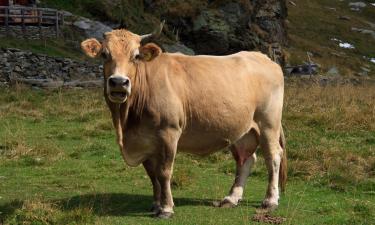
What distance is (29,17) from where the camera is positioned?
33.8 m

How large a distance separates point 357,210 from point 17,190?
18.9 feet

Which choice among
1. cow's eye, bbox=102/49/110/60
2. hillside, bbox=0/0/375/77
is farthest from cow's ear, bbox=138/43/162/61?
hillside, bbox=0/0/375/77

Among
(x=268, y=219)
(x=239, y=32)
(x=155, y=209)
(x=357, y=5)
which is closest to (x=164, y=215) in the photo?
(x=155, y=209)

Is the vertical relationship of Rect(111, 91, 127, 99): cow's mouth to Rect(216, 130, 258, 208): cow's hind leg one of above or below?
above

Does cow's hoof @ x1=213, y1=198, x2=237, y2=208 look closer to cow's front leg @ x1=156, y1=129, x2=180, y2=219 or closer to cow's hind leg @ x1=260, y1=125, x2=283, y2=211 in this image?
cow's hind leg @ x1=260, y1=125, x2=283, y2=211

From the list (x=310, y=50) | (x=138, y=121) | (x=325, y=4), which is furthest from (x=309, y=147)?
(x=325, y=4)

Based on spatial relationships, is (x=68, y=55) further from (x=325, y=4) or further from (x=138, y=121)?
(x=325, y=4)

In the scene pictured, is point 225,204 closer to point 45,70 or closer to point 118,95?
point 118,95

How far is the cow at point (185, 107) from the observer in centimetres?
895

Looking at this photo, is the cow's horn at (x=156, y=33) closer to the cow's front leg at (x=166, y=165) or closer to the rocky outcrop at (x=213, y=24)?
the cow's front leg at (x=166, y=165)

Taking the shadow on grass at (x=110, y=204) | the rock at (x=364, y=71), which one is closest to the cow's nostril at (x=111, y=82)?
the shadow on grass at (x=110, y=204)

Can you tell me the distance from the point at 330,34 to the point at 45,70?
170 ft

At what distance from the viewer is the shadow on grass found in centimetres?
935

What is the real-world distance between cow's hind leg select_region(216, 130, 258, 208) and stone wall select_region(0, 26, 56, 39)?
81.6ft
